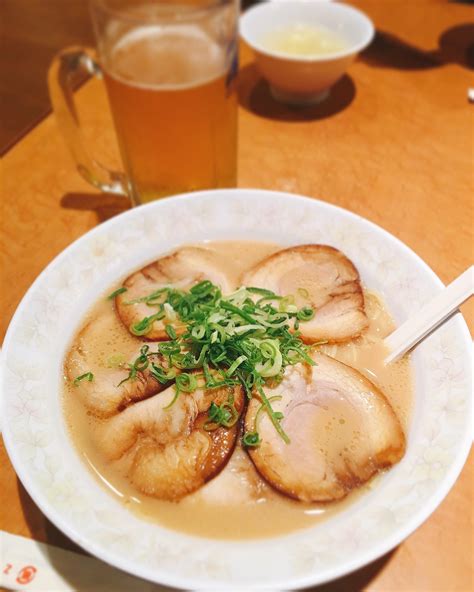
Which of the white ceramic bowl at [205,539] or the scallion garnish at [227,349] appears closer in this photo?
the white ceramic bowl at [205,539]

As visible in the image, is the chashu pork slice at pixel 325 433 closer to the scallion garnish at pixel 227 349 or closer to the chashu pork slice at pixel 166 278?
the scallion garnish at pixel 227 349

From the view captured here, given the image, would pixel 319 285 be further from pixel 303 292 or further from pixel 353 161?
pixel 353 161

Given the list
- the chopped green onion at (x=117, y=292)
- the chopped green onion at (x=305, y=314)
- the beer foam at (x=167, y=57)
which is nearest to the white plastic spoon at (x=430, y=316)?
the chopped green onion at (x=305, y=314)

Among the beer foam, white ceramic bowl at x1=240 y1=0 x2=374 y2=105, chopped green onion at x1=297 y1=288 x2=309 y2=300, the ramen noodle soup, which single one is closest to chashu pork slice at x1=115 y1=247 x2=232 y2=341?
the ramen noodle soup

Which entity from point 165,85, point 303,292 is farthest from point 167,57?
point 303,292

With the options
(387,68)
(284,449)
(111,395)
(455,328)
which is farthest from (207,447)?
(387,68)

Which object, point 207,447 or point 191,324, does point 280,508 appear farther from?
point 191,324
